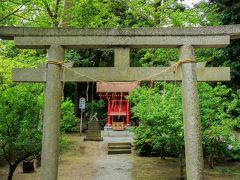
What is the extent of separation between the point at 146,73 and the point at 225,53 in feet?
36.9

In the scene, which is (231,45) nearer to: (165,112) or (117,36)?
(165,112)

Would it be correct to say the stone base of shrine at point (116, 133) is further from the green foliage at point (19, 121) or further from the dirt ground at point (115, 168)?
the green foliage at point (19, 121)

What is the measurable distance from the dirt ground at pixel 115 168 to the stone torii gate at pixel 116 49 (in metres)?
7.22

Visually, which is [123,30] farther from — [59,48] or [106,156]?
[106,156]

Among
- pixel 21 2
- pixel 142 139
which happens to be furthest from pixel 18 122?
pixel 142 139

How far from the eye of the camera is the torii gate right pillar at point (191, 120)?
4539 millimetres

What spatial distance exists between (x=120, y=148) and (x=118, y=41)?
13727mm

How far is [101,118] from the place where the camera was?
28.3 metres

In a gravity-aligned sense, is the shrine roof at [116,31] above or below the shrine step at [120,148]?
above

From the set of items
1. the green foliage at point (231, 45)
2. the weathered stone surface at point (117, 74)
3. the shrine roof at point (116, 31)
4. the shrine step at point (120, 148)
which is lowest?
the shrine step at point (120, 148)

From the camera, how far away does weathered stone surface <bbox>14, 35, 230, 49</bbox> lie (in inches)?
188

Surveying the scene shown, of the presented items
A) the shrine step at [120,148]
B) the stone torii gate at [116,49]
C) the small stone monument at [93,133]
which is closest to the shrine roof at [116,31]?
the stone torii gate at [116,49]

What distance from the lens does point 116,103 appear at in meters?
24.5

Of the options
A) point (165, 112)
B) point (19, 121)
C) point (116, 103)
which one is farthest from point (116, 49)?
point (116, 103)
